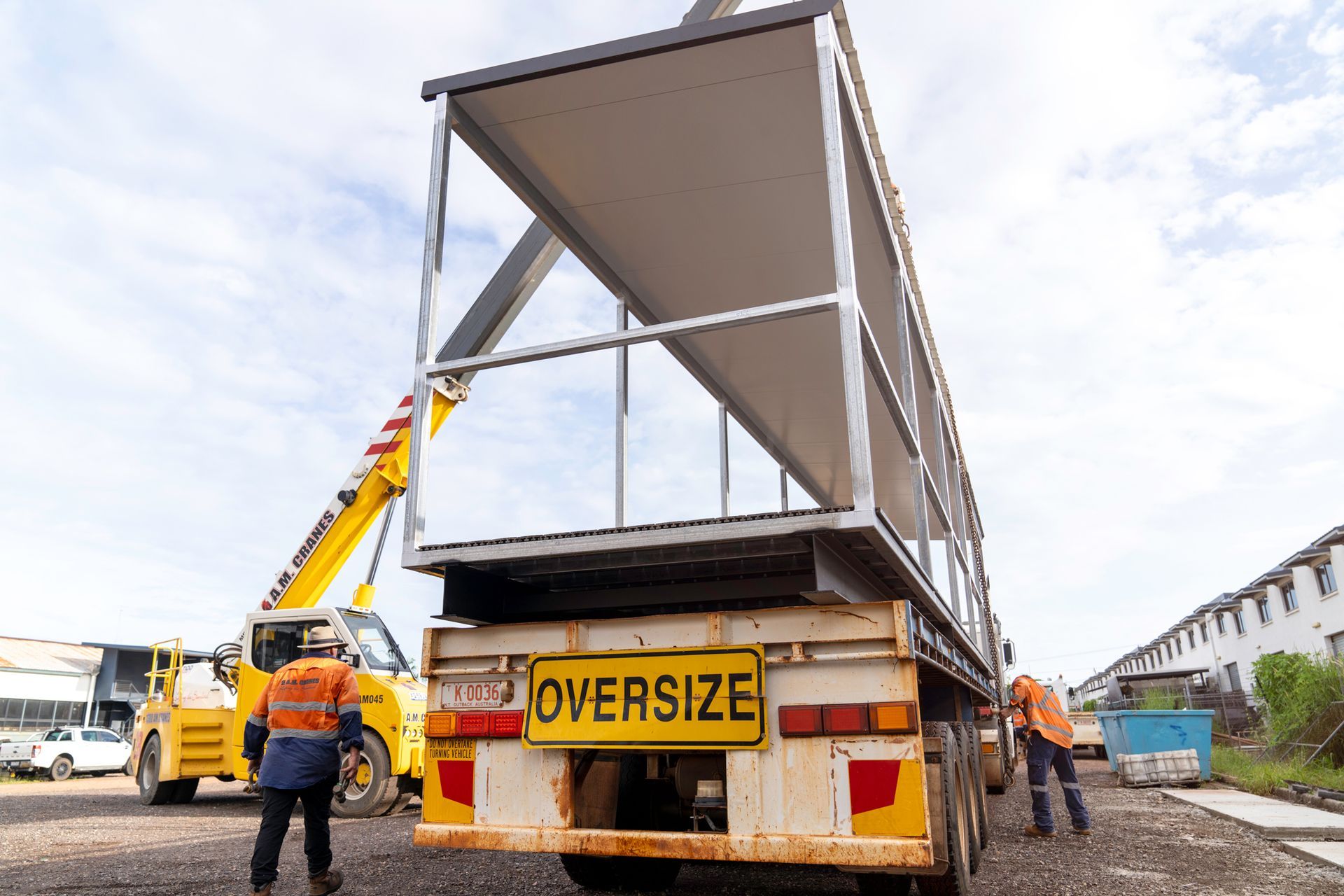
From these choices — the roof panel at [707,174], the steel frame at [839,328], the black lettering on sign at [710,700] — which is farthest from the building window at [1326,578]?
the black lettering on sign at [710,700]

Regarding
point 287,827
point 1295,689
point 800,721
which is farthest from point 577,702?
point 1295,689

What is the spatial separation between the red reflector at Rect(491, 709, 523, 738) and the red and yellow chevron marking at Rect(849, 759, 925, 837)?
1.43m

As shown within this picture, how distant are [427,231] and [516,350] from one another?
77cm

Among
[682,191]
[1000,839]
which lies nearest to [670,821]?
[682,191]

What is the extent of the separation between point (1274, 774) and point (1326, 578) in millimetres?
17662

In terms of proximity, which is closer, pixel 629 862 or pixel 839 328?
pixel 629 862

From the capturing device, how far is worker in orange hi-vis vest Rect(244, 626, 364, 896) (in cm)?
492

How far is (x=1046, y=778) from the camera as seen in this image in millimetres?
7922

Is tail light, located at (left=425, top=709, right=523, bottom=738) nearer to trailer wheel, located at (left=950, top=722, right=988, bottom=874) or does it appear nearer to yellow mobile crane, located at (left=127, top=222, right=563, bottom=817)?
trailer wheel, located at (left=950, top=722, right=988, bottom=874)

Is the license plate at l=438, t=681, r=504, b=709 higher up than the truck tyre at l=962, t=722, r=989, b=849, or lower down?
higher up

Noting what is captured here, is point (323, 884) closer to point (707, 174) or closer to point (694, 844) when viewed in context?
point (694, 844)

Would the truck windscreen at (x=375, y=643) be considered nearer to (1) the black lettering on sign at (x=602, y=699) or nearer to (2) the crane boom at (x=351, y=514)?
(2) the crane boom at (x=351, y=514)

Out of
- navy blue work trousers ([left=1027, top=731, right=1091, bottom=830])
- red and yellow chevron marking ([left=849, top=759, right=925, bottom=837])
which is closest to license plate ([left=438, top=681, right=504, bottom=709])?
red and yellow chevron marking ([left=849, top=759, right=925, bottom=837])

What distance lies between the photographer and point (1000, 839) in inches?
310
